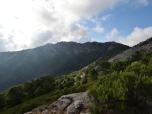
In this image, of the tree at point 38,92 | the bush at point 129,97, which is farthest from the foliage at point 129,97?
the tree at point 38,92

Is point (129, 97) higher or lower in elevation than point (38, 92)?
higher

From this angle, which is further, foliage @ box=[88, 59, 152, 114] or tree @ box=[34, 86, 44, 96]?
tree @ box=[34, 86, 44, 96]

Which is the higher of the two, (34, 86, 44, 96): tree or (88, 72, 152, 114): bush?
(88, 72, 152, 114): bush

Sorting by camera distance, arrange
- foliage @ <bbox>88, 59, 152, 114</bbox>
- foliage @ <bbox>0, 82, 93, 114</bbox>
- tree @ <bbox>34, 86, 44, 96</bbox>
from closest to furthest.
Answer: foliage @ <bbox>88, 59, 152, 114</bbox>
foliage @ <bbox>0, 82, 93, 114</bbox>
tree @ <bbox>34, 86, 44, 96</bbox>

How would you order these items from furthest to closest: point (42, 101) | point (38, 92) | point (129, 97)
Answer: point (38, 92), point (42, 101), point (129, 97)

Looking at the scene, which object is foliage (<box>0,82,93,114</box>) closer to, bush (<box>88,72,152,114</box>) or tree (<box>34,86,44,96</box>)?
tree (<box>34,86,44,96</box>)

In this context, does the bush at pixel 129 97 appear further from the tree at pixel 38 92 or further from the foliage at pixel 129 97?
the tree at pixel 38 92

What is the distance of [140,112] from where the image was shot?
33.3 feet

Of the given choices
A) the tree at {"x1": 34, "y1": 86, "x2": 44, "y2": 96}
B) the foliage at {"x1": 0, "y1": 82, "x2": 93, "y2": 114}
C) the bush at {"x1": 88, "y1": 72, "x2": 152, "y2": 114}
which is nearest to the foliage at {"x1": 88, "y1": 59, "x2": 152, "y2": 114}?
the bush at {"x1": 88, "y1": 72, "x2": 152, "y2": 114}

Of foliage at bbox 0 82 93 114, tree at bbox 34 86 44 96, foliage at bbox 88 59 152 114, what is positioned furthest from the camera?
tree at bbox 34 86 44 96

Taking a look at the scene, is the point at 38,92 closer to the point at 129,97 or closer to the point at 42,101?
the point at 42,101

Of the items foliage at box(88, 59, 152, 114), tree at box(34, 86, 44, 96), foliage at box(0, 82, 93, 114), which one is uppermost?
foliage at box(88, 59, 152, 114)

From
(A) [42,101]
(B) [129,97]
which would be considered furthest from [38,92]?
(B) [129,97]

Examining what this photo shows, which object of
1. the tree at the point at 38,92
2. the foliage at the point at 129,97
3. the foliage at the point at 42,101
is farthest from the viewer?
the tree at the point at 38,92
